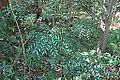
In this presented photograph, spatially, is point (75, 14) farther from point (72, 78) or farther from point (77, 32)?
point (72, 78)

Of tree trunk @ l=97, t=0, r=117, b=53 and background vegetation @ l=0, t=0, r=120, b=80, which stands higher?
tree trunk @ l=97, t=0, r=117, b=53

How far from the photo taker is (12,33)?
7.47ft

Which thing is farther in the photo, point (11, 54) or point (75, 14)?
point (75, 14)

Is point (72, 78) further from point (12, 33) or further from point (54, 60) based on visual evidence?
point (12, 33)

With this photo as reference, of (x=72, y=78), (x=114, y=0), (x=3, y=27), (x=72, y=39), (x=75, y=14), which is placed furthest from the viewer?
(x=75, y=14)

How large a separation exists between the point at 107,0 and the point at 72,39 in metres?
0.61

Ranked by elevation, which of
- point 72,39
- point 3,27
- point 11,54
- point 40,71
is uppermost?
point 3,27

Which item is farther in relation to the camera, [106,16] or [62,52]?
[62,52]

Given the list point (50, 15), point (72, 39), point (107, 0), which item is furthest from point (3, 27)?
point (107, 0)

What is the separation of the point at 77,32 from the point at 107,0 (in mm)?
569

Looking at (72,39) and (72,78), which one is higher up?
(72,39)

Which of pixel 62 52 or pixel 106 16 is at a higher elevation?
pixel 106 16

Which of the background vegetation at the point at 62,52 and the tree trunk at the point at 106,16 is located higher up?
the tree trunk at the point at 106,16

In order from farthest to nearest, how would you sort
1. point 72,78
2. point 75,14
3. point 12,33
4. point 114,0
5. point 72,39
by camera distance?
point 75,14, point 12,33, point 72,39, point 72,78, point 114,0
